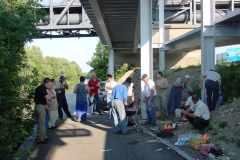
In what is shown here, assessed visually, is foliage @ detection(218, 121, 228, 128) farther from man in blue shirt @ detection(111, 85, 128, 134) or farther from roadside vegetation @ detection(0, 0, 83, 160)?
roadside vegetation @ detection(0, 0, 83, 160)

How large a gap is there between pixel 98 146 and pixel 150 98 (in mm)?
2676

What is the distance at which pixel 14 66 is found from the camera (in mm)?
6938

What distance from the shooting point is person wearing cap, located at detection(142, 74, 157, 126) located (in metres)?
10.6

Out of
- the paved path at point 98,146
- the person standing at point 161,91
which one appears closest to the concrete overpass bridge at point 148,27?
the person standing at point 161,91

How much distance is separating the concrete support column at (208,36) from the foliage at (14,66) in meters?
5.94

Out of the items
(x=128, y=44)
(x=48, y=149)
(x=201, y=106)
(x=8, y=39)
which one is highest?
(x=128, y=44)

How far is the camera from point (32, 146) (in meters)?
8.48

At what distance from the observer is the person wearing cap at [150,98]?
10570 mm

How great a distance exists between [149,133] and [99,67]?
31.1 m

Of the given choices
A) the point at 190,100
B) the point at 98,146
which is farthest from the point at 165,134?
the point at 98,146

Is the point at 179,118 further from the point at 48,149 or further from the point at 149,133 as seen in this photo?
the point at 48,149

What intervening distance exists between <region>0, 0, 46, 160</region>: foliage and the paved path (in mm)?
856

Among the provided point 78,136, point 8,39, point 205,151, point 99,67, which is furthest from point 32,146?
point 99,67

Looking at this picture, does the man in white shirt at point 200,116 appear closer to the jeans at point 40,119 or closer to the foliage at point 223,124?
the foliage at point 223,124
